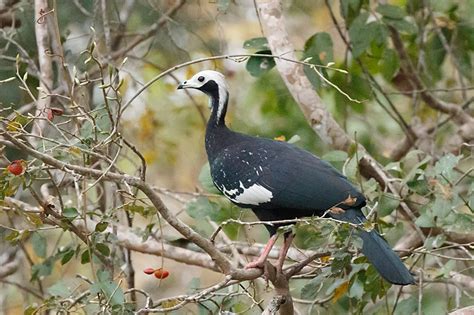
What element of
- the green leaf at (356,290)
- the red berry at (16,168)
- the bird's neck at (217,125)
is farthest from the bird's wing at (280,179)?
the red berry at (16,168)

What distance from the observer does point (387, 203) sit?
12.8 ft

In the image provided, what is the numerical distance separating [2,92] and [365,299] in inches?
81.2

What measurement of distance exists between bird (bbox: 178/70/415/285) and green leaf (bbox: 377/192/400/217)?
0.28 meters

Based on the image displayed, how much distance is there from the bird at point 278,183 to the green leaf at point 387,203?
0.28 m

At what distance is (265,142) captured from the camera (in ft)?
12.9

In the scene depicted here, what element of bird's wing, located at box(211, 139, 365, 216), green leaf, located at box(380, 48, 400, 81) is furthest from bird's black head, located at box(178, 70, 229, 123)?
green leaf, located at box(380, 48, 400, 81)

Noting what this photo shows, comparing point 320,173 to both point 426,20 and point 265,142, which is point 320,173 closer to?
point 265,142

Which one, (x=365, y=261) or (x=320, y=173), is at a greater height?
(x=320, y=173)

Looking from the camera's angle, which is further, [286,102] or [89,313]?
[286,102]

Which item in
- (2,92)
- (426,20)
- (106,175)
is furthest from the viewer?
(426,20)

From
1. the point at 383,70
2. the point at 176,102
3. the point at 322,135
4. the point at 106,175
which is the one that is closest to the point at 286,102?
the point at 383,70

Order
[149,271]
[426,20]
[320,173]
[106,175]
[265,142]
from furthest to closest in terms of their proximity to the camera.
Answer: [426,20]
[265,142]
[320,173]
[149,271]
[106,175]

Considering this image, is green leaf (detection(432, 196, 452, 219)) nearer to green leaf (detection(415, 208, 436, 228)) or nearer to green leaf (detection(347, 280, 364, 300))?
green leaf (detection(415, 208, 436, 228))

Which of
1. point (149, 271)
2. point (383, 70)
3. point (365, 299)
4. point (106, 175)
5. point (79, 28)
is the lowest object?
point (365, 299)
